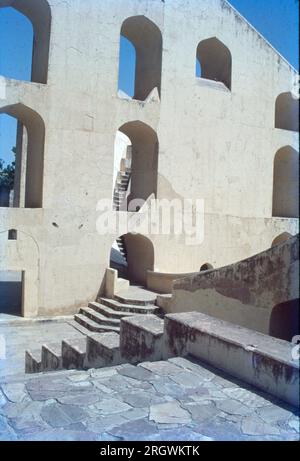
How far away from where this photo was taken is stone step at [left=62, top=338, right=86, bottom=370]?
21.8ft

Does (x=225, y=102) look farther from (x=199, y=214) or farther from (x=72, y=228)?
(x=72, y=228)

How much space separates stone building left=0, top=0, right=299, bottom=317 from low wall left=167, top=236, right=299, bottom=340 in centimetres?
363

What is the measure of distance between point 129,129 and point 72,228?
3.89 metres

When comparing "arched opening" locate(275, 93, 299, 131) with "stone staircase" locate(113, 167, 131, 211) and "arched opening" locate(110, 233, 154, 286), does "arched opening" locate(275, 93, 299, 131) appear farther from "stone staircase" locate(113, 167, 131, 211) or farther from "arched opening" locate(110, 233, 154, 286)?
"arched opening" locate(110, 233, 154, 286)

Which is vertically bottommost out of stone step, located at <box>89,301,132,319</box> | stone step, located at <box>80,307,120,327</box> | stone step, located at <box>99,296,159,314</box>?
stone step, located at <box>80,307,120,327</box>

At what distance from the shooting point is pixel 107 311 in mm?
10875

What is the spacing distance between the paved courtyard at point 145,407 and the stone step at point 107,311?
20.7ft

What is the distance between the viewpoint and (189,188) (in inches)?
528

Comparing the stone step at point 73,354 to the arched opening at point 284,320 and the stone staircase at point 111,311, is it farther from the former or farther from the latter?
the stone staircase at point 111,311

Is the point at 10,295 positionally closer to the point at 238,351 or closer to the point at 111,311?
the point at 111,311

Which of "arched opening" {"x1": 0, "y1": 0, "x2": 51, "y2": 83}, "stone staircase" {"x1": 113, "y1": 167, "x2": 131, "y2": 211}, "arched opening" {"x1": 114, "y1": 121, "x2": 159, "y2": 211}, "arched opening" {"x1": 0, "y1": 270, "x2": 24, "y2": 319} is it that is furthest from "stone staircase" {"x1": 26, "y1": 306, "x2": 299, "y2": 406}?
"stone staircase" {"x1": 113, "y1": 167, "x2": 131, "y2": 211}

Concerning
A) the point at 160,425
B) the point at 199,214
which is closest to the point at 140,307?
the point at 199,214

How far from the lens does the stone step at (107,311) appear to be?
10586mm

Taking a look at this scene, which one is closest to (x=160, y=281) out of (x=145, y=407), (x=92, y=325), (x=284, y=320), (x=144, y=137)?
(x=92, y=325)
